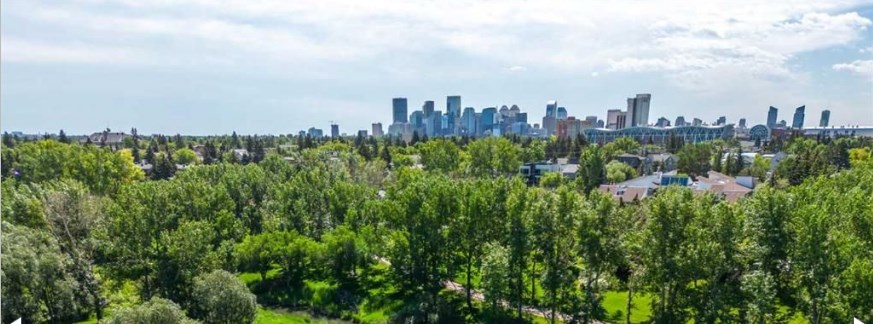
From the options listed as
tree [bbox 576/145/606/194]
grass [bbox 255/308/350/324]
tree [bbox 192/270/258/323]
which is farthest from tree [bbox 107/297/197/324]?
tree [bbox 576/145/606/194]

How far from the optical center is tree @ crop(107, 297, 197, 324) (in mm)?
16641

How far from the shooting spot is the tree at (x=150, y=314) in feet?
54.6

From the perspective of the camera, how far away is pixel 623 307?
28.1 metres

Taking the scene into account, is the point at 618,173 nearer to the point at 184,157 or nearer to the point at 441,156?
the point at 441,156

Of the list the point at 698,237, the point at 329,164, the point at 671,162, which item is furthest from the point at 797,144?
the point at 698,237

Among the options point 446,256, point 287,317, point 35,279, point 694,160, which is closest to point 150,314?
point 35,279

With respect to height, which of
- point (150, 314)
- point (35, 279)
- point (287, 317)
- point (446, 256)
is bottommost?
point (287, 317)

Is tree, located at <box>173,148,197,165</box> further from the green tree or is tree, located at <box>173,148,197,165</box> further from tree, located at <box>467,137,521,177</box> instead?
the green tree

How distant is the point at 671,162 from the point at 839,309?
222 feet

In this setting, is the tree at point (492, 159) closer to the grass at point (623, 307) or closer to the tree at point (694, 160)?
the tree at point (694, 160)

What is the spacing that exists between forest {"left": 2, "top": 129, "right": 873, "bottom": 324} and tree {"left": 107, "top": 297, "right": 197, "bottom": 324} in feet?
0.18

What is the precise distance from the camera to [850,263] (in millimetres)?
18953

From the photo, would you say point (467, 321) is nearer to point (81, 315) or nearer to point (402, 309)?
point (402, 309)

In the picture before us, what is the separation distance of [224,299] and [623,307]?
67.3 ft
